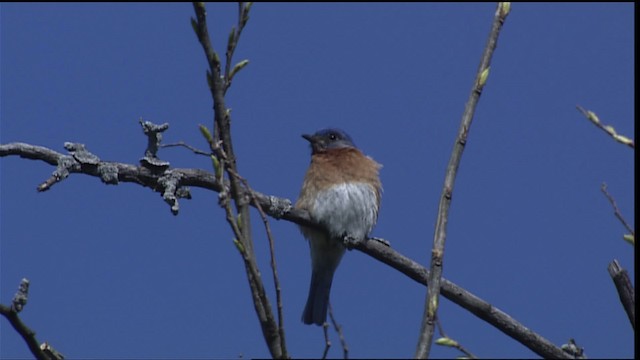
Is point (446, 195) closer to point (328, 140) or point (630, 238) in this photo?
point (630, 238)

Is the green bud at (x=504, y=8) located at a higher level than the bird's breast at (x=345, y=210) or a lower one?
lower

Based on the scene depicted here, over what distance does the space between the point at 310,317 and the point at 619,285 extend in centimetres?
Answer: 396

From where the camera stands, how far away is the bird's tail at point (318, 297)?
656cm

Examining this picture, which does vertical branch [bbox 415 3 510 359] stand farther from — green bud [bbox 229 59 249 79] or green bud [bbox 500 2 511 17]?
green bud [bbox 229 59 249 79]

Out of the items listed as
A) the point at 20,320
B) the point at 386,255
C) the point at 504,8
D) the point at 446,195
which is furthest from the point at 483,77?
the point at 386,255

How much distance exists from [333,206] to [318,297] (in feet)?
2.85

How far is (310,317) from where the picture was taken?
6.57 meters

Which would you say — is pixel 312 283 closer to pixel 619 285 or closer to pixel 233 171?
pixel 619 285

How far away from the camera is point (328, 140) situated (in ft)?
23.9

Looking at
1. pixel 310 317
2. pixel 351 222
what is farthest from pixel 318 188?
pixel 310 317

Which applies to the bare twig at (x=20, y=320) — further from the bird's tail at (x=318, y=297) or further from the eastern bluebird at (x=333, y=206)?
the bird's tail at (x=318, y=297)

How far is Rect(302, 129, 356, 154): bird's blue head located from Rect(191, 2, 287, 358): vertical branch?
477 centimetres

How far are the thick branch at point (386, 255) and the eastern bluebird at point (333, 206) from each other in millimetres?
1196

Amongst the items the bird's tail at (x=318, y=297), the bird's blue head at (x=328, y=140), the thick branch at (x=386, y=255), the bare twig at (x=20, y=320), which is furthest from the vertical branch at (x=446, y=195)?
the bird's blue head at (x=328, y=140)
